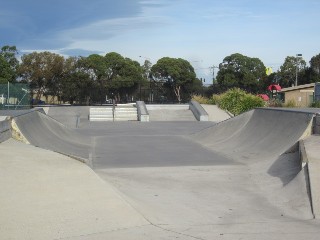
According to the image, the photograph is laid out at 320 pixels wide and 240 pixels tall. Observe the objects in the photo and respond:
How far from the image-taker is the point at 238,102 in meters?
28.5

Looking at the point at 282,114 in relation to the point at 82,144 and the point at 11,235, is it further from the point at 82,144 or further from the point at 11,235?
the point at 11,235

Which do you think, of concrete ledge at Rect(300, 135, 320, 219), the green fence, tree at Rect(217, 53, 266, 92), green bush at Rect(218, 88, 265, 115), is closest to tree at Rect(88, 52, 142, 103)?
tree at Rect(217, 53, 266, 92)

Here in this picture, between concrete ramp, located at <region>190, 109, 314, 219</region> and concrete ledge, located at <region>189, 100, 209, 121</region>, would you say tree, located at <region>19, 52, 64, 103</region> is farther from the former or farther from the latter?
concrete ramp, located at <region>190, 109, 314, 219</region>

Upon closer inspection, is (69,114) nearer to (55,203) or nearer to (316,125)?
(316,125)

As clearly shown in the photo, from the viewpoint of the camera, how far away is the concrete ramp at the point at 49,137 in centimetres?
1069

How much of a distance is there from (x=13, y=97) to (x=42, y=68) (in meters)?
30.4

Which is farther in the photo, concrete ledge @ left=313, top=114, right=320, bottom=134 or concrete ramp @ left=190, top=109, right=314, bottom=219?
concrete ledge @ left=313, top=114, right=320, bottom=134

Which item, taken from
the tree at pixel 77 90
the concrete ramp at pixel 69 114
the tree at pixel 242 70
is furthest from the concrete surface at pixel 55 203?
the tree at pixel 242 70

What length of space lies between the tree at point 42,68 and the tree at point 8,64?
5.27 feet

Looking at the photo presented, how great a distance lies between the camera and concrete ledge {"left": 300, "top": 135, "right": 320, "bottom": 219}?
6121 millimetres

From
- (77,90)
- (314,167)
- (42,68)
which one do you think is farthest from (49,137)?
(42,68)

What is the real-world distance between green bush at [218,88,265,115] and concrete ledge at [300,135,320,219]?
59.7ft

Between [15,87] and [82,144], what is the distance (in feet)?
48.0

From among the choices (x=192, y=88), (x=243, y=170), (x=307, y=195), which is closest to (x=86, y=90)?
(x=192, y=88)
